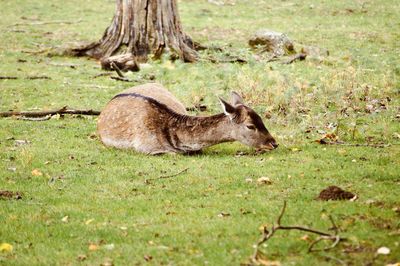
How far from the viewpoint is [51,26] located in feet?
78.8

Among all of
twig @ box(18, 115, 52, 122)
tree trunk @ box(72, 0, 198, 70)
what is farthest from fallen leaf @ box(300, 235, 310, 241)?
tree trunk @ box(72, 0, 198, 70)

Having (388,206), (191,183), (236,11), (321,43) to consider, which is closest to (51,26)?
(236,11)

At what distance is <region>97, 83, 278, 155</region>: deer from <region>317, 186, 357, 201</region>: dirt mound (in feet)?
7.70

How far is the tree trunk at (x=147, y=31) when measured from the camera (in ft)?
60.6

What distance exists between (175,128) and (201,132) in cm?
37

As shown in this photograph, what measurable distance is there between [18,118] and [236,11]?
1509 centimetres

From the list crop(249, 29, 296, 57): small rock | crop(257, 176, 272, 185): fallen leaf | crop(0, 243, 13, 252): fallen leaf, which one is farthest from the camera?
crop(249, 29, 296, 57): small rock

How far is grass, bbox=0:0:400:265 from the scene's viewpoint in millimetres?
6301

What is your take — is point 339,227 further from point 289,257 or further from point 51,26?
point 51,26

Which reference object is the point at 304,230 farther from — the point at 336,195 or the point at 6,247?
the point at 6,247

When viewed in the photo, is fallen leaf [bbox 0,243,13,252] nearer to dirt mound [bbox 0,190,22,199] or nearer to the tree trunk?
dirt mound [bbox 0,190,22,199]

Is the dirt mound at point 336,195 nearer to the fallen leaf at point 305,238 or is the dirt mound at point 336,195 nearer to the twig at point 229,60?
the fallen leaf at point 305,238

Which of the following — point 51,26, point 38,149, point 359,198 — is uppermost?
point 359,198

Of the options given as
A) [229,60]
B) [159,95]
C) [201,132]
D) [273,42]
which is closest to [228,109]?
[201,132]
